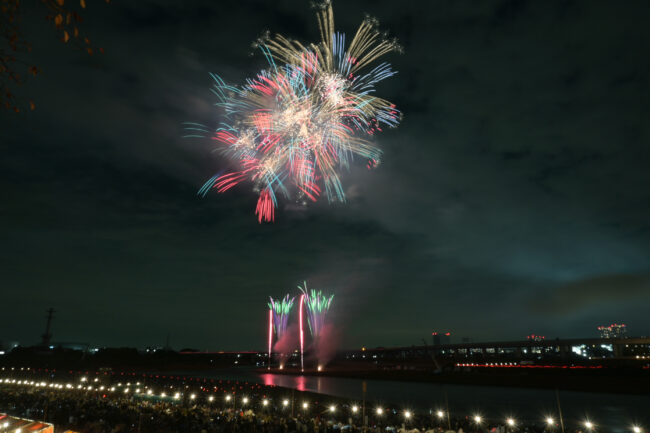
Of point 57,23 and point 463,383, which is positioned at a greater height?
point 57,23

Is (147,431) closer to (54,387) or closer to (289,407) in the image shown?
(289,407)

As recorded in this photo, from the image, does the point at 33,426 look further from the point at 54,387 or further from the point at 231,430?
the point at 54,387

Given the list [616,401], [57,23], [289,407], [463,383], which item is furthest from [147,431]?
[463,383]

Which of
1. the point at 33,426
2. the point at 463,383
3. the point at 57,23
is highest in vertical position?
the point at 57,23

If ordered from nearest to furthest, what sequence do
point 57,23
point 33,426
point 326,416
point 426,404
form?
point 57,23
point 33,426
point 326,416
point 426,404

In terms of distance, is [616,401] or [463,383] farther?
[463,383]

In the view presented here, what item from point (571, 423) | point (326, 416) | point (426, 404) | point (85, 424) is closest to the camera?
point (85, 424)

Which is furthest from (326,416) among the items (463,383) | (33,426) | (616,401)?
(463,383)

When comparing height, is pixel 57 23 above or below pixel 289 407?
above

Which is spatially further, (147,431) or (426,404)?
(426,404)
